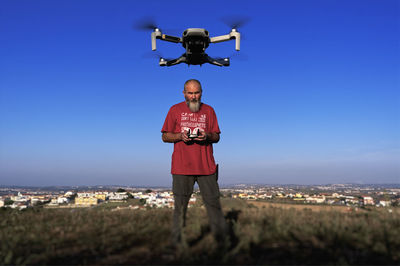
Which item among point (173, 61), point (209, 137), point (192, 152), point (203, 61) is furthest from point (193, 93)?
point (173, 61)

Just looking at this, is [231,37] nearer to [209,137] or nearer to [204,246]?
[209,137]

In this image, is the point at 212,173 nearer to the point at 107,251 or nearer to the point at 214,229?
the point at 214,229

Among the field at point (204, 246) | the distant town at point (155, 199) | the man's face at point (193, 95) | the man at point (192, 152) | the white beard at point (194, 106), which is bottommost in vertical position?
the distant town at point (155, 199)

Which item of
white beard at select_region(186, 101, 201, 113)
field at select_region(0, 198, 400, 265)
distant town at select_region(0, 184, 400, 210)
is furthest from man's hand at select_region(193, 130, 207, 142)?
distant town at select_region(0, 184, 400, 210)

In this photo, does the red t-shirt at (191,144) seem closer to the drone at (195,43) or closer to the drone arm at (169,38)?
the drone at (195,43)

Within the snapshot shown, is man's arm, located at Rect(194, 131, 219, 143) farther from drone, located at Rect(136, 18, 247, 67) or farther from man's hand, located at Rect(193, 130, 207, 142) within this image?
drone, located at Rect(136, 18, 247, 67)

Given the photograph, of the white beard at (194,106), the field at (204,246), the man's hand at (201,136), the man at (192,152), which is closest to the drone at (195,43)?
the man at (192,152)

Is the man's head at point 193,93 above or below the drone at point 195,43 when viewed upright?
below
